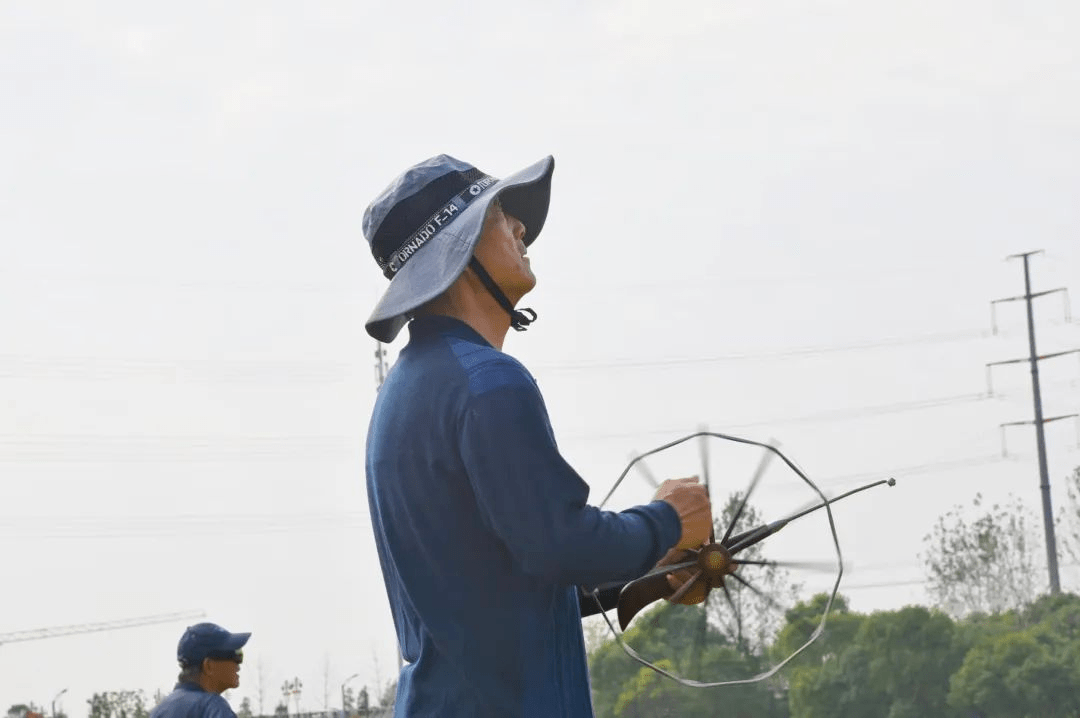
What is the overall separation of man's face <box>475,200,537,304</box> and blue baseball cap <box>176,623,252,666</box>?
5544 mm

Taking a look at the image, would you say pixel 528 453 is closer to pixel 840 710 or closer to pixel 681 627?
pixel 681 627

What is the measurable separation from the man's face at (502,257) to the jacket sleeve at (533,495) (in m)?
0.37

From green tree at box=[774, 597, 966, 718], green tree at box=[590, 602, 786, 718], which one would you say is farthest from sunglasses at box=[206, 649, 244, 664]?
green tree at box=[774, 597, 966, 718]

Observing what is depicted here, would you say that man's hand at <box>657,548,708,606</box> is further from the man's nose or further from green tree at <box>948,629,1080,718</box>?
green tree at <box>948,629,1080,718</box>

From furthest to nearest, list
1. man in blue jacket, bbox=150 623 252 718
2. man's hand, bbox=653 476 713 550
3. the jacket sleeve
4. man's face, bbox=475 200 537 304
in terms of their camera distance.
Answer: man in blue jacket, bbox=150 623 252 718, man's face, bbox=475 200 537 304, man's hand, bbox=653 476 713 550, the jacket sleeve

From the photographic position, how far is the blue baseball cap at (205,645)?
923cm

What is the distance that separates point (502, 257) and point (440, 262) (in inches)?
6.0

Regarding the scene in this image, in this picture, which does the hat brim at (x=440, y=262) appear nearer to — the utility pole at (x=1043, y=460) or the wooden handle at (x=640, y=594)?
the wooden handle at (x=640, y=594)

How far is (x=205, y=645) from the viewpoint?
Answer: 30.4 feet

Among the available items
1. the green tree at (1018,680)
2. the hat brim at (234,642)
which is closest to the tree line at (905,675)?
the green tree at (1018,680)

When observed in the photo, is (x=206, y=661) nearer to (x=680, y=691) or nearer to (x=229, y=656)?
(x=229, y=656)

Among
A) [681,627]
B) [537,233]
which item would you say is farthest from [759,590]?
[681,627]

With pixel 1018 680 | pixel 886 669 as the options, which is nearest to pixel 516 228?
pixel 1018 680

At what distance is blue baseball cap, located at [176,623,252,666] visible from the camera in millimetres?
9227
